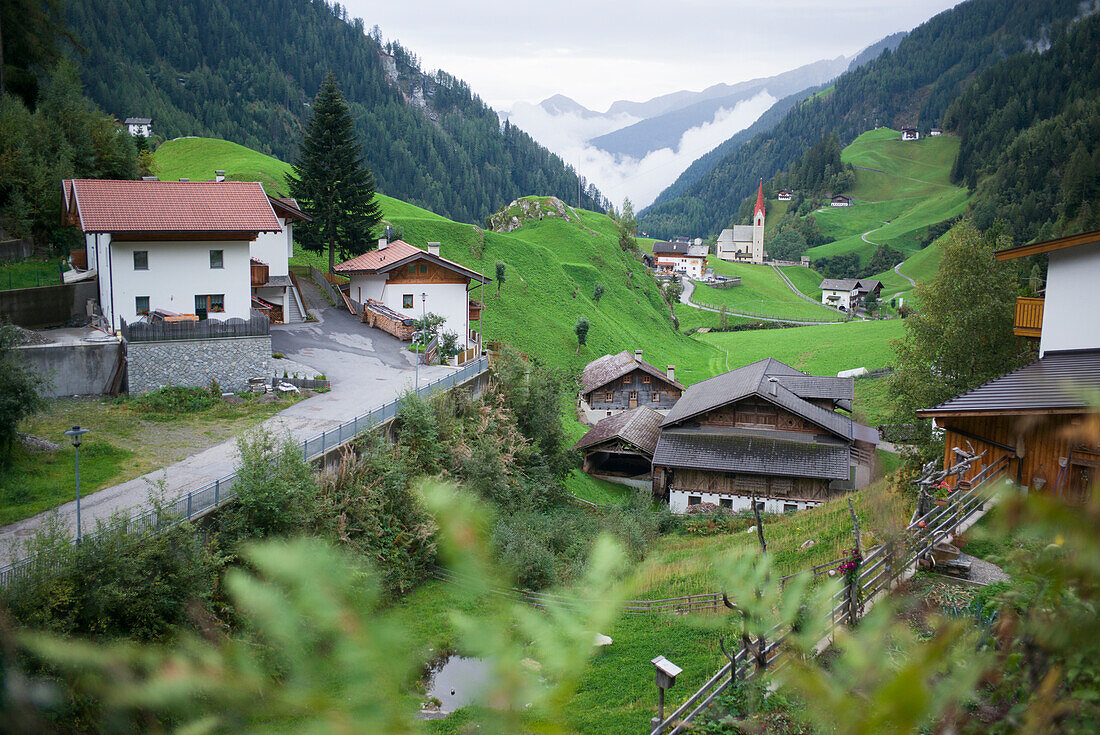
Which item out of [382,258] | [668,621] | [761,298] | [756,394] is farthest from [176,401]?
[761,298]

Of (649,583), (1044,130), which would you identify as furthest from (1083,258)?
(1044,130)

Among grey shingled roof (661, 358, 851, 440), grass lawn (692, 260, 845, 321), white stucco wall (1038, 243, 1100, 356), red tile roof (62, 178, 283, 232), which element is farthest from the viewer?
grass lawn (692, 260, 845, 321)

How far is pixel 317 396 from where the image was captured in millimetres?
29359

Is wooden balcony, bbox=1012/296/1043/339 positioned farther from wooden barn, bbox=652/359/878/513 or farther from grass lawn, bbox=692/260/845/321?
grass lawn, bbox=692/260/845/321

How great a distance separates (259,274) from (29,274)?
10.6 metres

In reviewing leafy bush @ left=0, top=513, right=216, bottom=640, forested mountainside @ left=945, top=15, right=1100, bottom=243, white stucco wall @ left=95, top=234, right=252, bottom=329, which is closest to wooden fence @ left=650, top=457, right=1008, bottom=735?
leafy bush @ left=0, top=513, right=216, bottom=640

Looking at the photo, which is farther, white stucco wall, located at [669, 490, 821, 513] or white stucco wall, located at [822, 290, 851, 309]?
white stucco wall, located at [822, 290, 851, 309]

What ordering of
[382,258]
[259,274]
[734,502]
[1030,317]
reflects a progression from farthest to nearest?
[382,258] → [259,274] → [734,502] → [1030,317]

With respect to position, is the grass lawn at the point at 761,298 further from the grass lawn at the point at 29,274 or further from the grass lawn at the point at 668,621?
the grass lawn at the point at 29,274

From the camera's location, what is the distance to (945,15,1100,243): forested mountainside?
107062 millimetres

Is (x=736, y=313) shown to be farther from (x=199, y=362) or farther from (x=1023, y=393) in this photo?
(x=1023, y=393)

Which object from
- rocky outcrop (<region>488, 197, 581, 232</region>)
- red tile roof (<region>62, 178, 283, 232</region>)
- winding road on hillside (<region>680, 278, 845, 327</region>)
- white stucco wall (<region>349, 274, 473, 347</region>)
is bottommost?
winding road on hillside (<region>680, 278, 845, 327</region>)

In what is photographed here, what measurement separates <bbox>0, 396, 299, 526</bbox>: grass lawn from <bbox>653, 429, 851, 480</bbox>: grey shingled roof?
21.1 metres

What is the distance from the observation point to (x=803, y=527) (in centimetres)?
2609
